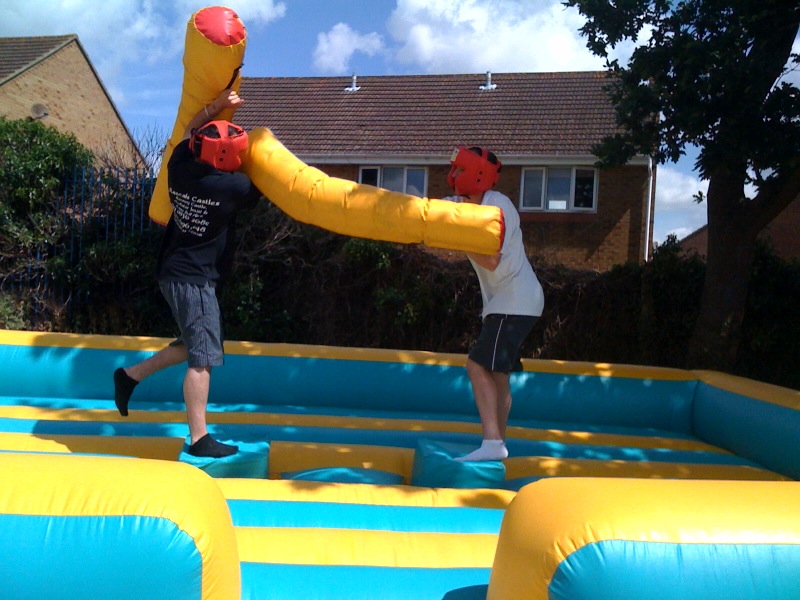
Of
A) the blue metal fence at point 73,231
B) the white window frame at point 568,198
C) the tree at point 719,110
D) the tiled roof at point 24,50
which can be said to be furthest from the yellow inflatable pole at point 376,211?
the tiled roof at point 24,50

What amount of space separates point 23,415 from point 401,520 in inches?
95.2

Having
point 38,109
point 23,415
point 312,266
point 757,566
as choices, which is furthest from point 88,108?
point 757,566

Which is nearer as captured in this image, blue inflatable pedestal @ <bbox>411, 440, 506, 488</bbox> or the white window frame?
blue inflatable pedestal @ <bbox>411, 440, 506, 488</bbox>

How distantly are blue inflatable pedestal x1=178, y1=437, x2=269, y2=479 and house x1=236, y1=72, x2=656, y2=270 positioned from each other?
9558mm

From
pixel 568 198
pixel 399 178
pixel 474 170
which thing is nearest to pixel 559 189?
pixel 568 198

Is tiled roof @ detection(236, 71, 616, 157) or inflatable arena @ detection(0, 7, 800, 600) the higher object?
tiled roof @ detection(236, 71, 616, 157)

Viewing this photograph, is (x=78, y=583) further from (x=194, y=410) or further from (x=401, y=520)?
(x=194, y=410)

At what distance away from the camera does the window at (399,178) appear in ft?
47.8

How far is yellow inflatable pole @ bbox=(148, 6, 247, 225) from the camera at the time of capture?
11.6 feet

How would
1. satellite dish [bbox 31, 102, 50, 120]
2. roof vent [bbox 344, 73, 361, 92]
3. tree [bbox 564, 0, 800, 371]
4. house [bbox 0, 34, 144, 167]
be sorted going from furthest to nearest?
1. satellite dish [bbox 31, 102, 50, 120]
2. house [bbox 0, 34, 144, 167]
3. roof vent [bbox 344, 73, 361, 92]
4. tree [bbox 564, 0, 800, 371]

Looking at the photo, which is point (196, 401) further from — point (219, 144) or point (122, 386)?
point (219, 144)

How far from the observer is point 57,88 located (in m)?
19.6

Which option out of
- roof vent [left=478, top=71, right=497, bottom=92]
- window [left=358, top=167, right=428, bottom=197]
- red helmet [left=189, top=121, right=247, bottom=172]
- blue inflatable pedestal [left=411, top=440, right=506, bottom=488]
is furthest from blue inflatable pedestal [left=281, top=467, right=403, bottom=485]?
roof vent [left=478, top=71, right=497, bottom=92]

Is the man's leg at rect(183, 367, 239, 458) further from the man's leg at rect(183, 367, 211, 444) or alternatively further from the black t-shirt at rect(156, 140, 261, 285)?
the black t-shirt at rect(156, 140, 261, 285)
